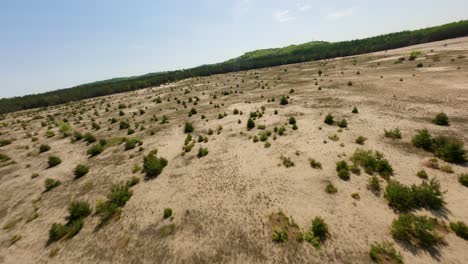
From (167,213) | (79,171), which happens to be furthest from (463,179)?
(79,171)

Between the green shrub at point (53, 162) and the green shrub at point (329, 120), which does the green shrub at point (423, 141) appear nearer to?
the green shrub at point (329, 120)

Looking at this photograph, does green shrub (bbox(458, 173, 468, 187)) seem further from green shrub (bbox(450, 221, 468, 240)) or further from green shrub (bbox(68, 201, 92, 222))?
green shrub (bbox(68, 201, 92, 222))

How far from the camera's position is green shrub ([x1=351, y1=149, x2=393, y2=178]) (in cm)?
1193

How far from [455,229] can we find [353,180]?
14.1ft

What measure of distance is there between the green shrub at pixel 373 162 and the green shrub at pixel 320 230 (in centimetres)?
558

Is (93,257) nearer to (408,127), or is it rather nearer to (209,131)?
(209,131)

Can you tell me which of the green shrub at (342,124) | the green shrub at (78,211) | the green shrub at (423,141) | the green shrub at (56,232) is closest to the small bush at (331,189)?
the green shrub at (423,141)

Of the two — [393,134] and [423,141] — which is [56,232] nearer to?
[393,134]

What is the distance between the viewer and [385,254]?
735 centimetres

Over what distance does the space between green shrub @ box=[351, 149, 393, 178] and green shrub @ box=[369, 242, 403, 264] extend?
535 centimetres

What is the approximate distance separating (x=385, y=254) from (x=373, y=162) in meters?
6.44

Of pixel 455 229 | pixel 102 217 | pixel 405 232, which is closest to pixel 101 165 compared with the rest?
pixel 102 217

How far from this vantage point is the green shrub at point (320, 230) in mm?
8523

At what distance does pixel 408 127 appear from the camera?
656 inches
